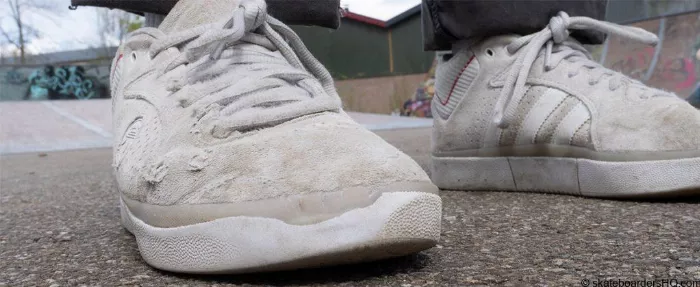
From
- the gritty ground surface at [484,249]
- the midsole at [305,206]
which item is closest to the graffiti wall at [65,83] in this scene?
the gritty ground surface at [484,249]

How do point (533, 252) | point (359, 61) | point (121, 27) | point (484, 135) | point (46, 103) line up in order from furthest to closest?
point (359, 61), point (46, 103), point (121, 27), point (484, 135), point (533, 252)

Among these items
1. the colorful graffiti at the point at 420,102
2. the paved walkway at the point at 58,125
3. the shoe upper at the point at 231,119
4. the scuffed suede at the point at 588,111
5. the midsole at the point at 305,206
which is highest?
Answer: the shoe upper at the point at 231,119

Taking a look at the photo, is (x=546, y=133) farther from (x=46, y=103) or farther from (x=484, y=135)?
(x=46, y=103)

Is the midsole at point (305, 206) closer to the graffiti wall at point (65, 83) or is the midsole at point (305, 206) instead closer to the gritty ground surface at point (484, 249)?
the gritty ground surface at point (484, 249)

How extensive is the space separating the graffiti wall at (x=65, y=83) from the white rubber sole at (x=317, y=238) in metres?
12.4

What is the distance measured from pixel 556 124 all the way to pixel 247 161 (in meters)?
0.67

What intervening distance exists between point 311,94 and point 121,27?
7.71 m

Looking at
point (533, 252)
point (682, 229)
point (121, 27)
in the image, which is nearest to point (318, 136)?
point (533, 252)

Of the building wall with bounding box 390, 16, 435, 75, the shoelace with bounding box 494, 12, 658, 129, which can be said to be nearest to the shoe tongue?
the shoelace with bounding box 494, 12, 658, 129

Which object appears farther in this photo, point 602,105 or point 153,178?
point 602,105

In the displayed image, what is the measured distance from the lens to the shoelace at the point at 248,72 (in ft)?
2.64

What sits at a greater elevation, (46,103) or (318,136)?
(318,136)

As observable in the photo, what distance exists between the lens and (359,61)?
41.7 ft

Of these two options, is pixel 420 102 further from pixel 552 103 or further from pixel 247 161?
pixel 247 161
